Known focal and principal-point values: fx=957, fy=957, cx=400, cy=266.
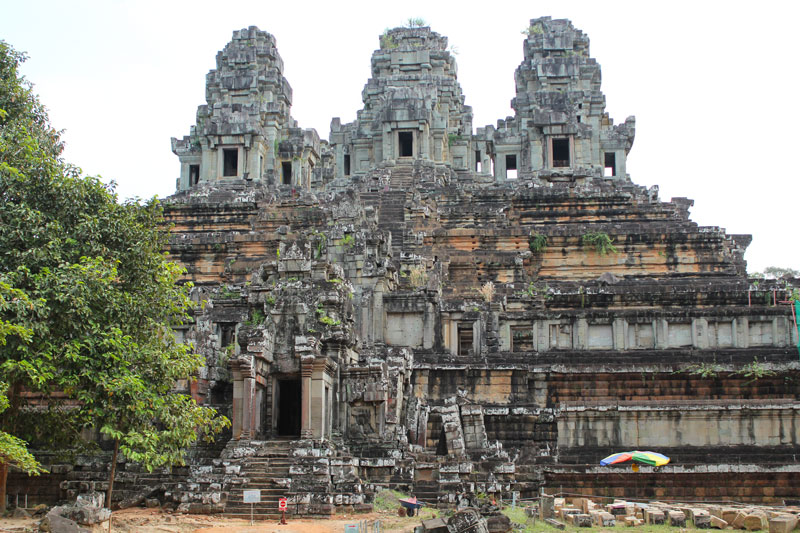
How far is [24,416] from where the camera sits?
20594 mm

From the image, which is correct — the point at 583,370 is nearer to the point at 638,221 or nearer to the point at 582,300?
the point at 582,300

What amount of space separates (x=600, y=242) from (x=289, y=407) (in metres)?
16.5

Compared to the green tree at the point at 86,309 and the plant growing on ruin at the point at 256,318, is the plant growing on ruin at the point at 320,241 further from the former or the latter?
the green tree at the point at 86,309

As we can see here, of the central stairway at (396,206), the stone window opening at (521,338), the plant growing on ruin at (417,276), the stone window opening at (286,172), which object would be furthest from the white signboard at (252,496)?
the stone window opening at (286,172)

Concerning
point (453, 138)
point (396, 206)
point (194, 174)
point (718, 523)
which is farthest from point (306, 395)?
point (194, 174)

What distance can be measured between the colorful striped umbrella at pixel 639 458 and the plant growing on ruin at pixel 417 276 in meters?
9.29

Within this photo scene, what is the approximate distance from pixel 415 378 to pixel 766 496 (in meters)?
9.76

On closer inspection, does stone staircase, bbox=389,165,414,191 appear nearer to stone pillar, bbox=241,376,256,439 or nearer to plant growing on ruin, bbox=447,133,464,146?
plant growing on ruin, bbox=447,133,464,146

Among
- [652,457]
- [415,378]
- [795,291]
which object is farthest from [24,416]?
[795,291]

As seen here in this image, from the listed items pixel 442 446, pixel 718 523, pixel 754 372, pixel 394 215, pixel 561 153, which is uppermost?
pixel 561 153

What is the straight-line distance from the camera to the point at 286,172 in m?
56.7

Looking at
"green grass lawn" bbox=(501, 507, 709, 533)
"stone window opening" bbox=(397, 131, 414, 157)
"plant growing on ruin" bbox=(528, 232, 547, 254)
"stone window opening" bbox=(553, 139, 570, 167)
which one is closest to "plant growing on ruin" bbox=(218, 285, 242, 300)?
"plant growing on ruin" bbox=(528, 232, 547, 254)

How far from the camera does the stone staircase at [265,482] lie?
67.8ft

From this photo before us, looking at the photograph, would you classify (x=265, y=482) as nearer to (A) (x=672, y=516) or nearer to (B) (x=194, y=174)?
(A) (x=672, y=516)
